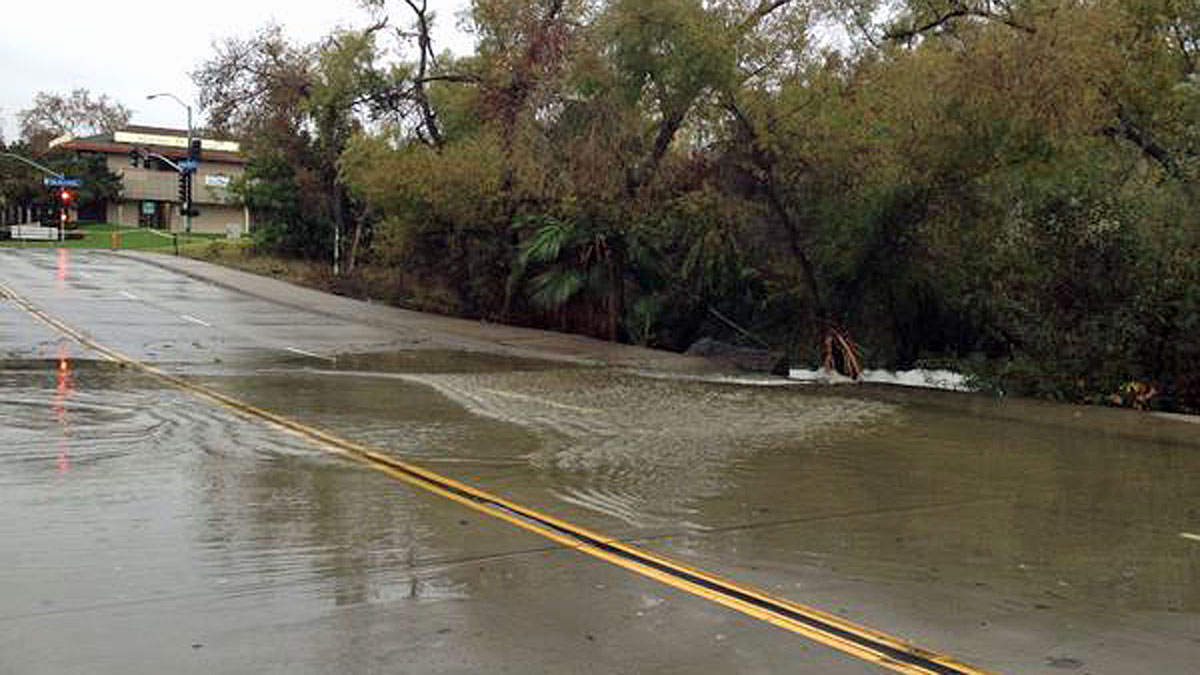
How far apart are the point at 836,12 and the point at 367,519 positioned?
1683 centimetres

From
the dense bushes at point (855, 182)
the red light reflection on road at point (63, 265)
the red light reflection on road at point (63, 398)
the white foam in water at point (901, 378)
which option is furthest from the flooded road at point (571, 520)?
the red light reflection on road at point (63, 265)

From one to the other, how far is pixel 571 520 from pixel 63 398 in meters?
8.29

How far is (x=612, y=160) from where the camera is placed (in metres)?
→ 23.9

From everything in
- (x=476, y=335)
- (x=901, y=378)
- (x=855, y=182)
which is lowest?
(x=901, y=378)

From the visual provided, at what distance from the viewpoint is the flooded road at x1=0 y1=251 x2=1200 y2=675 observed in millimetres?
5355

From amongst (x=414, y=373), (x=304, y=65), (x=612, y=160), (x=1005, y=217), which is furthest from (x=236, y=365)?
(x=304, y=65)

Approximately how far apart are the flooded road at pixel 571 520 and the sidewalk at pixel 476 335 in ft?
19.9

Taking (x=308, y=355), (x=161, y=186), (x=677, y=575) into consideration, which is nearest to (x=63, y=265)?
(x=308, y=355)

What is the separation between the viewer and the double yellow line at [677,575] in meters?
5.29

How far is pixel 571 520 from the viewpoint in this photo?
8016mm

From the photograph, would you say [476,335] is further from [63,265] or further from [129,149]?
[129,149]

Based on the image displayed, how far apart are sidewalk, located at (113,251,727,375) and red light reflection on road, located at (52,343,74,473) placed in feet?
24.6

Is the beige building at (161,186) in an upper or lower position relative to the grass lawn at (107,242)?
upper

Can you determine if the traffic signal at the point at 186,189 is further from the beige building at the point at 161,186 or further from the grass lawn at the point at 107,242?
the beige building at the point at 161,186
